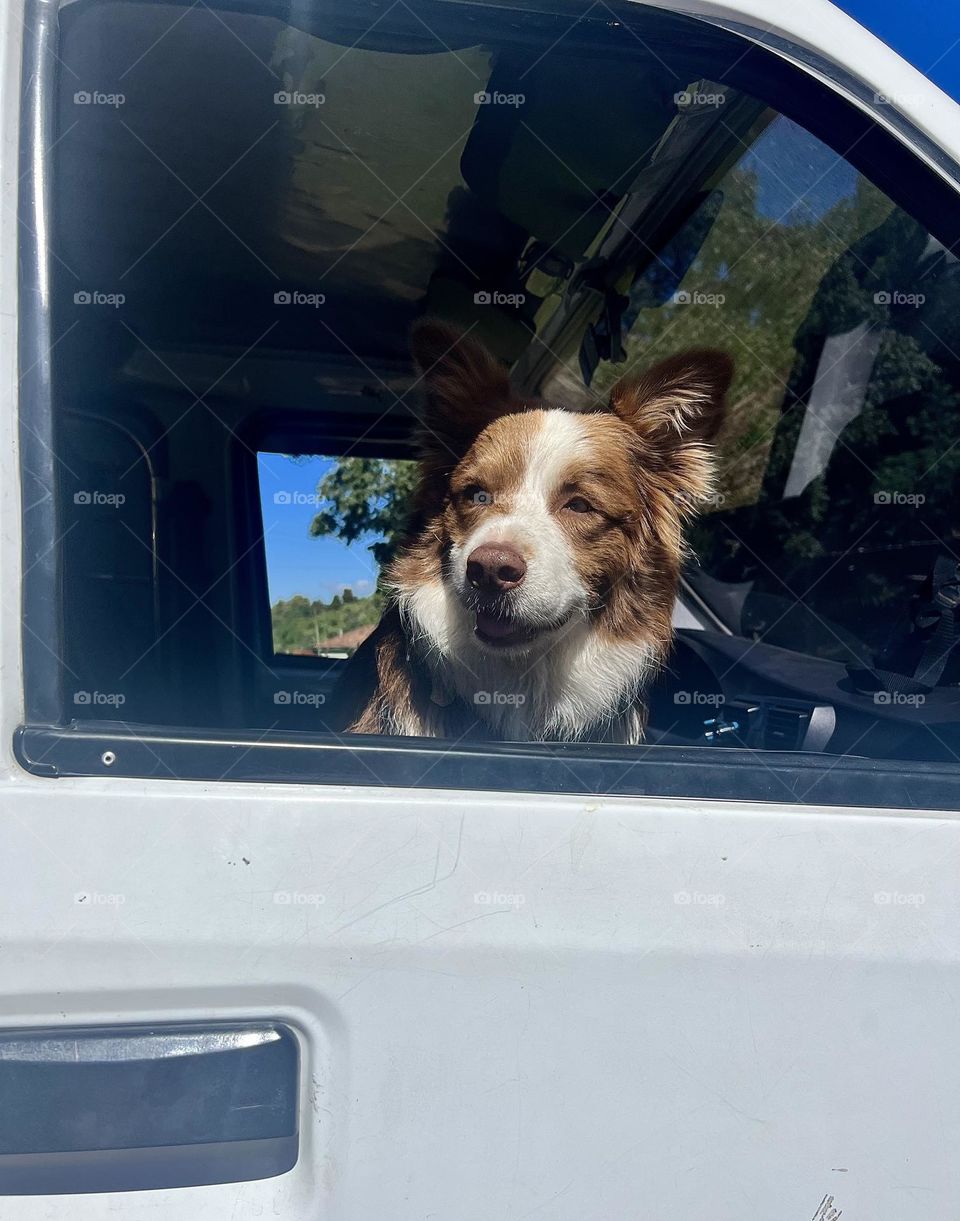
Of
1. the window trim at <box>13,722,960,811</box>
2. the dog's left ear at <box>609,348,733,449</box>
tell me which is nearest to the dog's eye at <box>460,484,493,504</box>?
the dog's left ear at <box>609,348,733,449</box>

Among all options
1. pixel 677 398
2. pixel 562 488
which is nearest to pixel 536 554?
pixel 562 488

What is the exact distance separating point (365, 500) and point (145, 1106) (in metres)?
2.99

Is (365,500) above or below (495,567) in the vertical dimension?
above

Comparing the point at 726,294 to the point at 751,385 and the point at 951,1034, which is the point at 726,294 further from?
the point at 951,1034

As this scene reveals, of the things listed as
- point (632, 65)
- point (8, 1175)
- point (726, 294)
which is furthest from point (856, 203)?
point (8, 1175)

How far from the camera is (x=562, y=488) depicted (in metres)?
2.60

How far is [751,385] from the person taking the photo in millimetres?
3008

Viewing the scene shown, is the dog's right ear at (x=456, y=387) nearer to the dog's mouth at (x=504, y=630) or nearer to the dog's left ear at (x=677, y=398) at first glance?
the dog's left ear at (x=677, y=398)

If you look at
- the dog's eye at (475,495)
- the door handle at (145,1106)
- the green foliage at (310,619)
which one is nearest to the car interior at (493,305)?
the green foliage at (310,619)

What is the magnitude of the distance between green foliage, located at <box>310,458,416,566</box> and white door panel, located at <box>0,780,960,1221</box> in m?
2.56

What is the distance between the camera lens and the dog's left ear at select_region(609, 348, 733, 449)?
2.47 meters

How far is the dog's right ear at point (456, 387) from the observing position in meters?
2.63

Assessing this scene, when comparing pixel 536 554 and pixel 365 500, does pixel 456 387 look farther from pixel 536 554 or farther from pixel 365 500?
pixel 365 500

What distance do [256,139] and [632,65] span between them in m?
1.03
